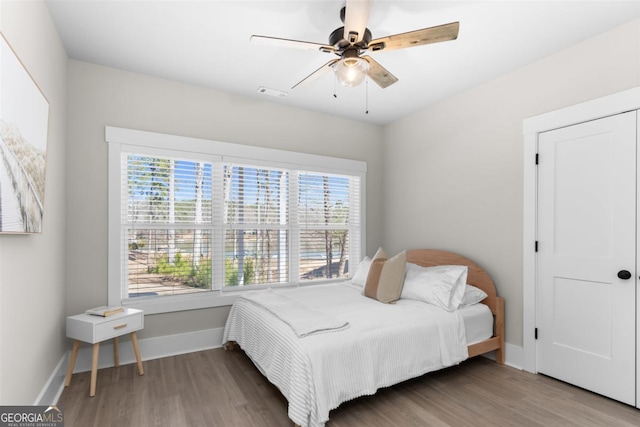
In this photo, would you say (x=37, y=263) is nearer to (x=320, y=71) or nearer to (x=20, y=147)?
(x=20, y=147)

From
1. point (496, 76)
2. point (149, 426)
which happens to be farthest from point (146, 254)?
point (496, 76)

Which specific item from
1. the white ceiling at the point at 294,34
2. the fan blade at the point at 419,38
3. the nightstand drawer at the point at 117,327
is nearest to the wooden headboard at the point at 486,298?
the white ceiling at the point at 294,34

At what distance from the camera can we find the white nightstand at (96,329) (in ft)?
8.22

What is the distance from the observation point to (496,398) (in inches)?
98.3

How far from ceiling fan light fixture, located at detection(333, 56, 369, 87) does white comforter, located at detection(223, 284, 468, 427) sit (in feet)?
5.59

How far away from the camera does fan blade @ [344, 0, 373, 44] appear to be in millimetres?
1749

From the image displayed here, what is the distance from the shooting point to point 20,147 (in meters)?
1.62

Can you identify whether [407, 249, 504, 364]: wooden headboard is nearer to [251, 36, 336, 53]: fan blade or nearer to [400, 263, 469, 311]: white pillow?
[400, 263, 469, 311]: white pillow

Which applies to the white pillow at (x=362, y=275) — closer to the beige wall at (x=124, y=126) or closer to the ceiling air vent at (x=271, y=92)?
the beige wall at (x=124, y=126)

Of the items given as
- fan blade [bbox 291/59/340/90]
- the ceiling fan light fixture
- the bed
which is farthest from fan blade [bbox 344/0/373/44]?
the bed

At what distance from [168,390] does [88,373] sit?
855mm

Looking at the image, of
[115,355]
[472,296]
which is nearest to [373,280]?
[472,296]

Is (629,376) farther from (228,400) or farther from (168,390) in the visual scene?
(168,390)

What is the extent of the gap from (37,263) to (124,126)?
157 cm
